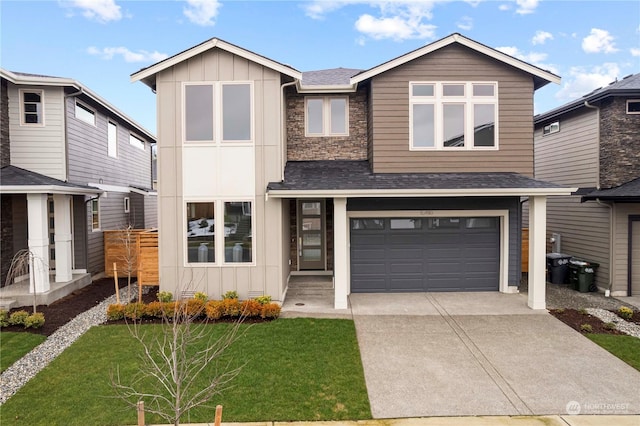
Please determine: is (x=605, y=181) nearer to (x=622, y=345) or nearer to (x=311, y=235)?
(x=622, y=345)

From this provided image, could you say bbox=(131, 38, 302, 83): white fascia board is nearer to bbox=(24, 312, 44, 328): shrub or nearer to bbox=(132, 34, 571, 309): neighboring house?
bbox=(132, 34, 571, 309): neighboring house

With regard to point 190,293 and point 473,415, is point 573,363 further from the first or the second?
point 190,293

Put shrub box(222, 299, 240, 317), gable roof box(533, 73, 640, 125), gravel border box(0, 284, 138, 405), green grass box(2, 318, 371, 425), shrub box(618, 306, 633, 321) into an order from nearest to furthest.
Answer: green grass box(2, 318, 371, 425) < gravel border box(0, 284, 138, 405) < shrub box(222, 299, 240, 317) < shrub box(618, 306, 633, 321) < gable roof box(533, 73, 640, 125)

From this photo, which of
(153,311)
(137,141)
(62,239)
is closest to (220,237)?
(153,311)

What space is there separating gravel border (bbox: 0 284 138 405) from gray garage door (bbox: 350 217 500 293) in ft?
21.6

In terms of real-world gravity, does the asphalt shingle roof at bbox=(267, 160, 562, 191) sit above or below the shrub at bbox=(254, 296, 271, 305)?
above

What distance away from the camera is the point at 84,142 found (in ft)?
39.6

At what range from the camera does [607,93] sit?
10.3 meters

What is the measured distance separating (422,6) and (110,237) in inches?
629

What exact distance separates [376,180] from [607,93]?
7509mm

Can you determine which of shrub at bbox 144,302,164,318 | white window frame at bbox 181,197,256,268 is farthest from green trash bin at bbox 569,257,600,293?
shrub at bbox 144,302,164,318

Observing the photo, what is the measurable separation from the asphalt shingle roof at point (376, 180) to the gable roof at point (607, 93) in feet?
12.5

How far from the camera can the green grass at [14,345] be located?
20.3 feet

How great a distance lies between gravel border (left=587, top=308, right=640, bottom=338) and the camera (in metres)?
7.39
